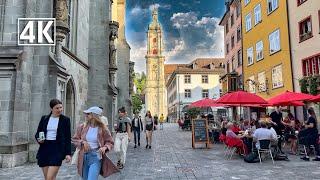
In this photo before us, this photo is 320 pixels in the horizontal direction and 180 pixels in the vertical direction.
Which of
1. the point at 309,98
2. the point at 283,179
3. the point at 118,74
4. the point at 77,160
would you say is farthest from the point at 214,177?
the point at 118,74

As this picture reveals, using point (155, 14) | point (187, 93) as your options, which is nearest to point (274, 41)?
point (187, 93)

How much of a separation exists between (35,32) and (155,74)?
88.7 metres

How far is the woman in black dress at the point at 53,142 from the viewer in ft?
17.5

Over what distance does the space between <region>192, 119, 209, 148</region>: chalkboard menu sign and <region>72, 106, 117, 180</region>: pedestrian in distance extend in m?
11.0

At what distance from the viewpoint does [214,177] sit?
8.65 metres

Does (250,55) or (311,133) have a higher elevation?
(250,55)

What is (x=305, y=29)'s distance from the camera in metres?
23.1

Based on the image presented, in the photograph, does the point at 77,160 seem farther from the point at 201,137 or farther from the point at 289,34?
the point at 289,34

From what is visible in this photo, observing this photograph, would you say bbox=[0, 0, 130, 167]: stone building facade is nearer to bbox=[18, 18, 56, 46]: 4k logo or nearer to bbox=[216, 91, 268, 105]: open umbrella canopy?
bbox=[18, 18, 56, 46]: 4k logo

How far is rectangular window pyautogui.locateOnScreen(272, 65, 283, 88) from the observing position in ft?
86.5

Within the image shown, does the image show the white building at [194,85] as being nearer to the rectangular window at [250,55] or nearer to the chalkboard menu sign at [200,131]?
the rectangular window at [250,55]

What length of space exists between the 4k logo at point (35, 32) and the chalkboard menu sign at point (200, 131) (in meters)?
8.15

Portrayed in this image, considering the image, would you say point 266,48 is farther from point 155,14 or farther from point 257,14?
point 155,14

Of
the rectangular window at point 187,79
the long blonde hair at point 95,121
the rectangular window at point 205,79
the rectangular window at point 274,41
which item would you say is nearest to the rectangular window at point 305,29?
the rectangular window at point 274,41
